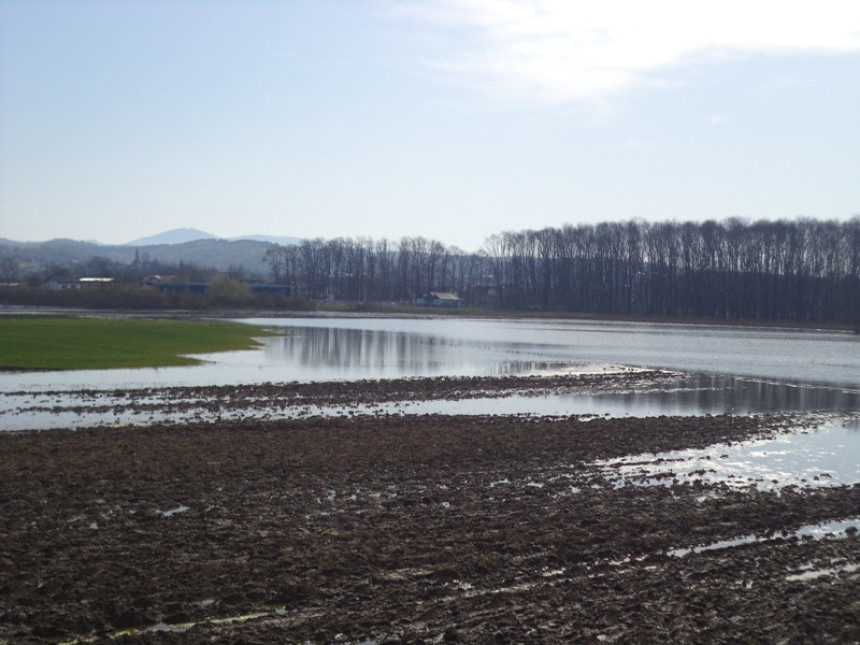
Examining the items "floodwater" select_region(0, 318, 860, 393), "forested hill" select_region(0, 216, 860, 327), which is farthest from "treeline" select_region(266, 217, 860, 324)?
"floodwater" select_region(0, 318, 860, 393)

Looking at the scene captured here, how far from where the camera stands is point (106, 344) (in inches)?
1832

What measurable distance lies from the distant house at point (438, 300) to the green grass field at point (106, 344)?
119 metres

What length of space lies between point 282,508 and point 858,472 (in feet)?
42.2

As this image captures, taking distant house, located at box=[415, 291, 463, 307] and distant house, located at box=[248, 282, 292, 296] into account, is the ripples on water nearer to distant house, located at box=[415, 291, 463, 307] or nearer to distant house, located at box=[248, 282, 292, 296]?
distant house, located at box=[248, 282, 292, 296]

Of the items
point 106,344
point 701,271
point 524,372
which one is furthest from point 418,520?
point 701,271

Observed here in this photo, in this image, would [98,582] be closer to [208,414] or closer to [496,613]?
[496,613]

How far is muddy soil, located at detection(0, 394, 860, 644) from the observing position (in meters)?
9.01

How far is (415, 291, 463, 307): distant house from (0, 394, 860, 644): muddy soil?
165 m

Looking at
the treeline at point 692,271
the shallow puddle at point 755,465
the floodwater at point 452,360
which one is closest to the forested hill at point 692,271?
the treeline at point 692,271

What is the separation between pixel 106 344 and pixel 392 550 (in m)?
39.2

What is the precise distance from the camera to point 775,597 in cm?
1002

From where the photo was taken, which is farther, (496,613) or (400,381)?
(400,381)

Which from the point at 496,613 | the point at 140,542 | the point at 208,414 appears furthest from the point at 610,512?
A: the point at 208,414

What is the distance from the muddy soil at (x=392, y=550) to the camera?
9008 millimetres
